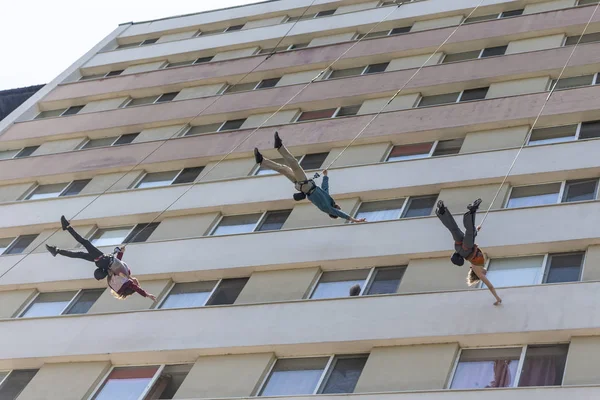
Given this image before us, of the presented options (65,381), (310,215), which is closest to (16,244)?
(65,381)

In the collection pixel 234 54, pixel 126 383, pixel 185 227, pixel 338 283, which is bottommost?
pixel 126 383

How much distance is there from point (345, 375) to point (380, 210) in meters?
5.90

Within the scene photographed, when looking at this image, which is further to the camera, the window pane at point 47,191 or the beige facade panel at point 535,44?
the window pane at point 47,191

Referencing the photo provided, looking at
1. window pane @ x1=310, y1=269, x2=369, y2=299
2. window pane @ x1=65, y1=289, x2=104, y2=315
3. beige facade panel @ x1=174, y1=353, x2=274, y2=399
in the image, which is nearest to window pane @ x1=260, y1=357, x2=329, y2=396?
beige facade panel @ x1=174, y1=353, x2=274, y2=399

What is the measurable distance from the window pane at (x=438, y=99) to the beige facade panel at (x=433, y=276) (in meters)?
7.11

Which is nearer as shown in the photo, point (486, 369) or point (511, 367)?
point (511, 367)

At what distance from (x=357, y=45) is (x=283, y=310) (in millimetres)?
13363

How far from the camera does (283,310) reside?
1942 centimetres

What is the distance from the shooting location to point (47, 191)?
28922 millimetres

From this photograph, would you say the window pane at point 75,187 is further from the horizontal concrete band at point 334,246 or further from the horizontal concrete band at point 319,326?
the horizontal concrete band at point 319,326

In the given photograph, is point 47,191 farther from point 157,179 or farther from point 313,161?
point 313,161

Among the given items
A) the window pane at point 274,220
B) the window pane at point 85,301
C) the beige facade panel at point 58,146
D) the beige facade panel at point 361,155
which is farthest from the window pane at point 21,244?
the beige facade panel at point 361,155

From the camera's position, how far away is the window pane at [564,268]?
17.7 meters

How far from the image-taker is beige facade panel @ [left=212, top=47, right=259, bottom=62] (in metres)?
33.3
